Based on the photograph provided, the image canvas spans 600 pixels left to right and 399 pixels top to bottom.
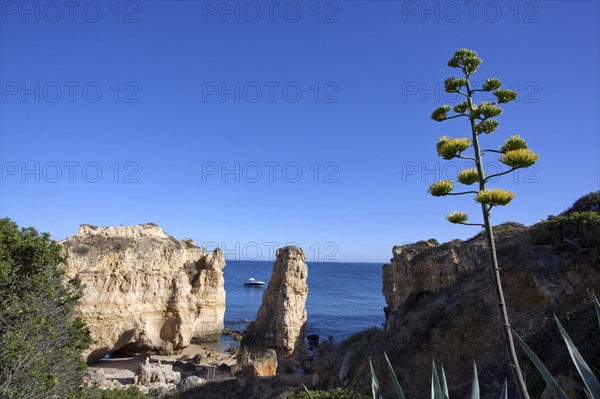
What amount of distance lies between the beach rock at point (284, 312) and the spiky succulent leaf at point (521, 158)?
28.6m

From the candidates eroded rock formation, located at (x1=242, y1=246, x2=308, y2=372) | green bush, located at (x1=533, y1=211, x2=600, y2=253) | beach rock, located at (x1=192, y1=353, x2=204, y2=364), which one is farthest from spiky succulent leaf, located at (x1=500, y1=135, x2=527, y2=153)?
eroded rock formation, located at (x1=242, y1=246, x2=308, y2=372)

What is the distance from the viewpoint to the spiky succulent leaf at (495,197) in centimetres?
274

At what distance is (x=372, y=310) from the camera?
60094 mm

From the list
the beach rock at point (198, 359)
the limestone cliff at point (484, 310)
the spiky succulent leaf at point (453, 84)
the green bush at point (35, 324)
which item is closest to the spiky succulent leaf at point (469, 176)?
the spiky succulent leaf at point (453, 84)

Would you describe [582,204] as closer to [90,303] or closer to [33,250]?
[33,250]

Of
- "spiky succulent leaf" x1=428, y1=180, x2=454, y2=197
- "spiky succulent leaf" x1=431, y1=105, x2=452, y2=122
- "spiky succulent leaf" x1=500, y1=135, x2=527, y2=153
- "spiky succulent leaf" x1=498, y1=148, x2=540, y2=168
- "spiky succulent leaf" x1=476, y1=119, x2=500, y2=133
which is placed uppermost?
"spiky succulent leaf" x1=431, y1=105, x2=452, y2=122

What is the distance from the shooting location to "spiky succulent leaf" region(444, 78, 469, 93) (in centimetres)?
345

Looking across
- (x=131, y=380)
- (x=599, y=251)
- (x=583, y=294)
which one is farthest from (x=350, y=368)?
(x=131, y=380)

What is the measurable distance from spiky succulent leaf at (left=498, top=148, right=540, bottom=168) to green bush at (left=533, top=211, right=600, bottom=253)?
11.1 m

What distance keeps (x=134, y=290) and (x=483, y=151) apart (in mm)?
28293

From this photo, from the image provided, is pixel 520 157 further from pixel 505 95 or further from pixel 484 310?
pixel 484 310

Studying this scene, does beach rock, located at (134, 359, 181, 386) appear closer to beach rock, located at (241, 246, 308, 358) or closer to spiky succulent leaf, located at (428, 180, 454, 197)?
beach rock, located at (241, 246, 308, 358)

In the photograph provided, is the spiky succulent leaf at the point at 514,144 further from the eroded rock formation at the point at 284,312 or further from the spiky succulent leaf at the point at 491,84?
the eroded rock formation at the point at 284,312

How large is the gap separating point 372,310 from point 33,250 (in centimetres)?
5582
